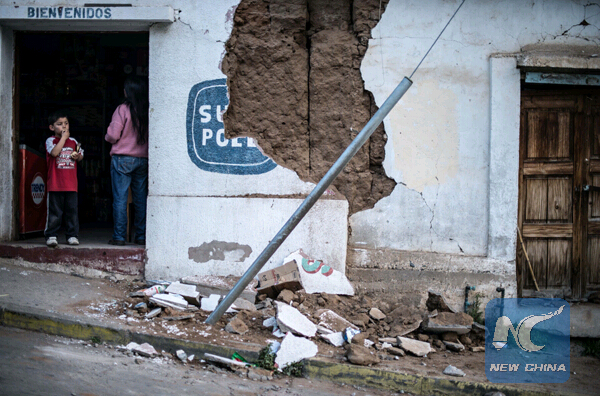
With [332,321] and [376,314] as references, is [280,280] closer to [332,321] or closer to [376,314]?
[332,321]

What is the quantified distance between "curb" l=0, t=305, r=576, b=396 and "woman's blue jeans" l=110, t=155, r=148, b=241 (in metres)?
1.58

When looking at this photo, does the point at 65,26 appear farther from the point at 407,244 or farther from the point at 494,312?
the point at 494,312

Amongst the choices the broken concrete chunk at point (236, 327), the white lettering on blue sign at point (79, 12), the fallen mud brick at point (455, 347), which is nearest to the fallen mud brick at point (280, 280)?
the broken concrete chunk at point (236, 327)

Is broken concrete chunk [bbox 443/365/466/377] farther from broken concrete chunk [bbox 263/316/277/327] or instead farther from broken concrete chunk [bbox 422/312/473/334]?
broken concrete chunk [bbox 263/316/277/327]

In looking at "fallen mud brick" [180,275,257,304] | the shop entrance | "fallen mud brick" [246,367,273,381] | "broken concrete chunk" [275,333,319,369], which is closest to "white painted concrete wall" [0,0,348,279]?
"fallen mud brick" [180,275,257,304]

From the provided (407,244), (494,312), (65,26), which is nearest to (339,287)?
(407,244)

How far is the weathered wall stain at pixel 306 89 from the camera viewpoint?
195 inches

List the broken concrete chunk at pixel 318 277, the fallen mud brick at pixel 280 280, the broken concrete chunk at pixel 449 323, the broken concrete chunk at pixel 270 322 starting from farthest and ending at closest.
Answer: the broken concrete chunk at pixel 318 277 → the fallen mud brick at pixel 280 280 → the broken concrete chunk at pixel 449 323 → the broken concrete chunk at pixel 270 322

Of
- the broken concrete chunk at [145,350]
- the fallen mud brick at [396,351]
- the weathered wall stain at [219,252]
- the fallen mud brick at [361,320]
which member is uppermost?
the weathered wall stain at [219,252]

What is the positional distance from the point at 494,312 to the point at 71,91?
733 cm

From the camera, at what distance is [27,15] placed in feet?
16.1

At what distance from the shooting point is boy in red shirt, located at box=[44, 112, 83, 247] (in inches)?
198

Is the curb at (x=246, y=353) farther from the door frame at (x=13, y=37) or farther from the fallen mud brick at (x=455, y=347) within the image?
the door frame at (x=13, y=37)

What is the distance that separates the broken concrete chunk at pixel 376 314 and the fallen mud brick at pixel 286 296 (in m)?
0.76
